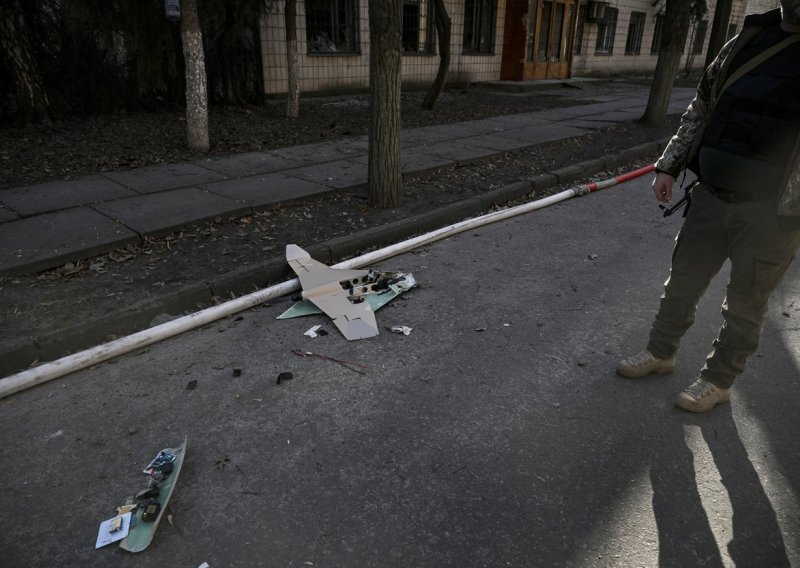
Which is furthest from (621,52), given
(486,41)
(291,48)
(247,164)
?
(247,164)

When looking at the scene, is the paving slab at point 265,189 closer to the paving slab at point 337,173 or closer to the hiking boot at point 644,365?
the paving slab at point 337,173

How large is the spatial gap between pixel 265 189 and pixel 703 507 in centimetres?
A: 522

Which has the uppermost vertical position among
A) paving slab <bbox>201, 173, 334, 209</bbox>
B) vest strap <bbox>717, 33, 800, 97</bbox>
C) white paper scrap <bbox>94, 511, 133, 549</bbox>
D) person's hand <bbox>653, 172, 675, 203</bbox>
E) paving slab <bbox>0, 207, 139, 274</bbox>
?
vest strap <bbox>717, 33, 800, 97</bbox>

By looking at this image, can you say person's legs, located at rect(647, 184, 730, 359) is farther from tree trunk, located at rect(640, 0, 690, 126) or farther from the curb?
tree trunk, located at rect(640, 0, 690, 126)

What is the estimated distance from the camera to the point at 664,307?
2992 millimetres

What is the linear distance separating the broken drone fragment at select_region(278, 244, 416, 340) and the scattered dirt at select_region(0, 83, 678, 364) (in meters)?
0.44

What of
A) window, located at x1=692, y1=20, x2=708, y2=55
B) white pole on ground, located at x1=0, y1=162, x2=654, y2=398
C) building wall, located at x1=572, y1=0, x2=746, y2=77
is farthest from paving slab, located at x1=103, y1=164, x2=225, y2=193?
window, located at x1=692, y1=20, x2=708, y2=55

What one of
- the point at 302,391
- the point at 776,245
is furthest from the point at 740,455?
the point at 302,391

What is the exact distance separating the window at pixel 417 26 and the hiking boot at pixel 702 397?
1485cm

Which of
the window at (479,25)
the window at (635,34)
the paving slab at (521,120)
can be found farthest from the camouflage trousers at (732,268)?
the window at (635,34)

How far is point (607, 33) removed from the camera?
22.7 m

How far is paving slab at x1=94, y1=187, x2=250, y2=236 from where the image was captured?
5.04 m

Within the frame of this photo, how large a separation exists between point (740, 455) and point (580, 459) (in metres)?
0.76

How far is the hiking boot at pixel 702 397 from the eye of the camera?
9.24ft
